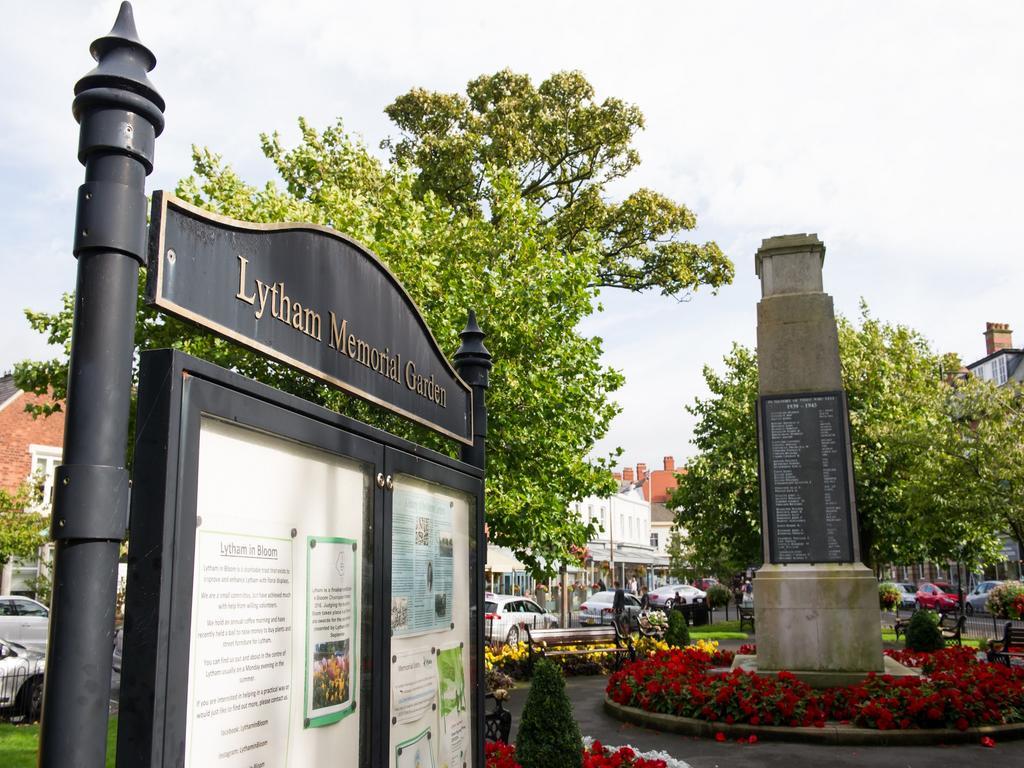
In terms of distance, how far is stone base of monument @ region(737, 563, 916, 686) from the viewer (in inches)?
420

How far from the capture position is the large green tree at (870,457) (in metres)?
26.9

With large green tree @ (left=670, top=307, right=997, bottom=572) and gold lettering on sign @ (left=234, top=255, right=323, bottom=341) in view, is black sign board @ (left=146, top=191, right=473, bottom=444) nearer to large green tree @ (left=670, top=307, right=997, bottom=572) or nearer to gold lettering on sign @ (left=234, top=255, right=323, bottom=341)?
gold lettering on sign @ (left=234, top=255, right=323, bottom=341)

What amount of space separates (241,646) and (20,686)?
12563 millimetres

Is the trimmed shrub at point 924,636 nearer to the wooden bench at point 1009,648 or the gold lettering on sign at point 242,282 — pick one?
the wooden bench at point 1009,648

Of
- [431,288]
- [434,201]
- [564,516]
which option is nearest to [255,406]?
[431,288]

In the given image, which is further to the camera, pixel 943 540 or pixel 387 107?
pixel 943 540

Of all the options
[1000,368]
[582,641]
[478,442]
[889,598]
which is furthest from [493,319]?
[1000,368]

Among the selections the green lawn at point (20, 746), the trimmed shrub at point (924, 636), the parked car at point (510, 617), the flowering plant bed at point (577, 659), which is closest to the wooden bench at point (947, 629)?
the trimmed shrub at point (924, 636)

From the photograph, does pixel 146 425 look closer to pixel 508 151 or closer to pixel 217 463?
pixel 217 463

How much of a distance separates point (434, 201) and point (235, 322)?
16.8m

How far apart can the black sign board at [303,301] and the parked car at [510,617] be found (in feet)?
66.0

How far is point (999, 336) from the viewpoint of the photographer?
6184 cm

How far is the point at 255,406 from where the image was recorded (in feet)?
8.67

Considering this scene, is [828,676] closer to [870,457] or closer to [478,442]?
[478,442]
